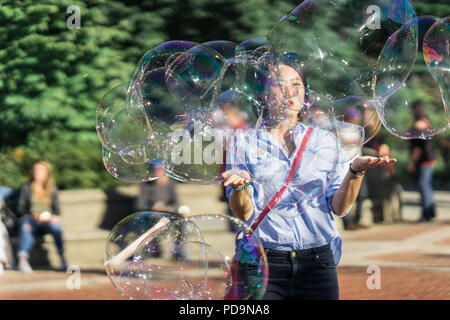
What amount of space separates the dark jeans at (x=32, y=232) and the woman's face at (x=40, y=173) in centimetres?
45

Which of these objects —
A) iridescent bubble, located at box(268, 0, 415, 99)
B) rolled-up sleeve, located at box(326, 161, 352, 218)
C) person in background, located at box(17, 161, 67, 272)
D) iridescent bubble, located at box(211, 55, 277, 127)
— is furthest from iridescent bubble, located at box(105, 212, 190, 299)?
person in background, located at box(17, 161, 67, 272)

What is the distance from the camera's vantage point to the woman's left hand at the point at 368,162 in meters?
2.55

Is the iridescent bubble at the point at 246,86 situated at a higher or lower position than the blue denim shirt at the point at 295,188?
higher

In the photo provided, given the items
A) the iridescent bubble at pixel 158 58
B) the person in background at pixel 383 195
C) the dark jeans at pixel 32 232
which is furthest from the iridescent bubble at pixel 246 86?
the person in background at pixel 383 195

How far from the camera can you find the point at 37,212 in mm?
6910

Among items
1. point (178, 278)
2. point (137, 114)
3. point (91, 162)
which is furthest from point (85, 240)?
point (178, 278)

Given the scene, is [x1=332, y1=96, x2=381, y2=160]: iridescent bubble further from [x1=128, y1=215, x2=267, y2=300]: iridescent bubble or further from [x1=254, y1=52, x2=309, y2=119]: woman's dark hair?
[x1=128, y1=215, x2=267, y2=300]: iridescent bubble

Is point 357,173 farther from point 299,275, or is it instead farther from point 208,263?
point 208,263

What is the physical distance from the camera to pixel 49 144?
855 centimetres

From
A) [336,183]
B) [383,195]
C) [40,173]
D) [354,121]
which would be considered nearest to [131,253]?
[336,183]

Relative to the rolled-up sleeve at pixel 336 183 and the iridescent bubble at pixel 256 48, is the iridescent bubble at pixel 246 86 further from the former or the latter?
the rolled-up sleeve at pixel 336 183

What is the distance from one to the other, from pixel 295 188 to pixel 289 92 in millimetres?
468

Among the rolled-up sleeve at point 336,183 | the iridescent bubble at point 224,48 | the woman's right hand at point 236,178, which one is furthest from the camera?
the iridescent bubble at point 224,48

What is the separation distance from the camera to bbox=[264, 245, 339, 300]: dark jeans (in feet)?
8.81
